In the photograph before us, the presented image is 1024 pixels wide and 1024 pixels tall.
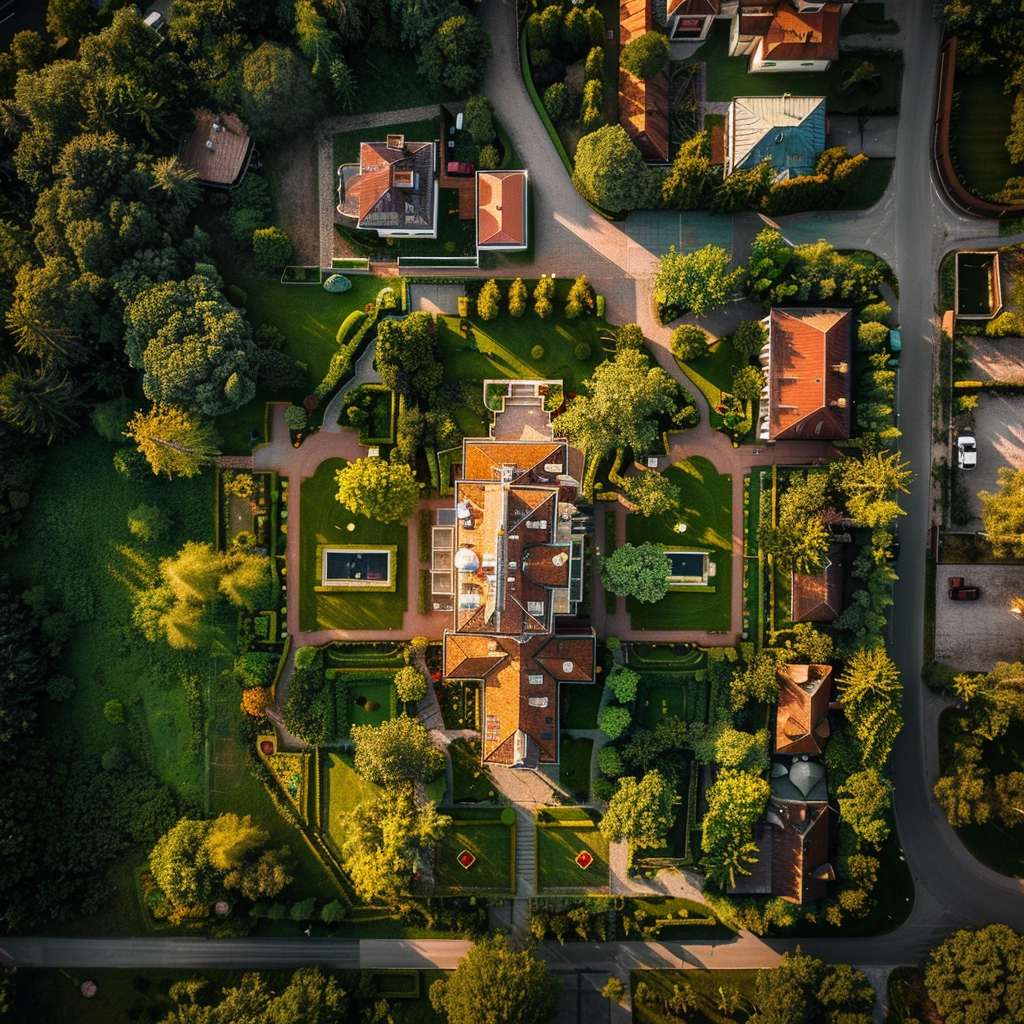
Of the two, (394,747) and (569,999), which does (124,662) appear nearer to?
(394,747)

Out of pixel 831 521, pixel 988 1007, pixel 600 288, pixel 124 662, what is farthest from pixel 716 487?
pixel 124 662

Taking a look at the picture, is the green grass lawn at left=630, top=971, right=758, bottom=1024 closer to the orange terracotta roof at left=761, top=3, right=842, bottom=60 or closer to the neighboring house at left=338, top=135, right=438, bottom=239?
the neighboring house at left=338, top=135, right=438, bottom=239

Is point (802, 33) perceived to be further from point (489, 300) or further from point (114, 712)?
point (114, 712)

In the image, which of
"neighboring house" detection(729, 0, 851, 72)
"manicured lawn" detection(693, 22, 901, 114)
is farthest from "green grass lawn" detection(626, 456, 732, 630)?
"neighboring house" detection(729, 0, 851, 72)

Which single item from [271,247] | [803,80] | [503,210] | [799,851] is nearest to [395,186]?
[503,210]

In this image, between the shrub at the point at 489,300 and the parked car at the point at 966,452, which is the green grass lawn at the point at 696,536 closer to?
the parked car at the point at 966,452

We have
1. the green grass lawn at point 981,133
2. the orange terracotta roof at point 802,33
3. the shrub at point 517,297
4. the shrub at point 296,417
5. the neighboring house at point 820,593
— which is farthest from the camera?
the shrub at point 296,417

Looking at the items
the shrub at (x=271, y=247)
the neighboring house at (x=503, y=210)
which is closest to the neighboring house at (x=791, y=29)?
the neighboring house at (x=503, y=210)
